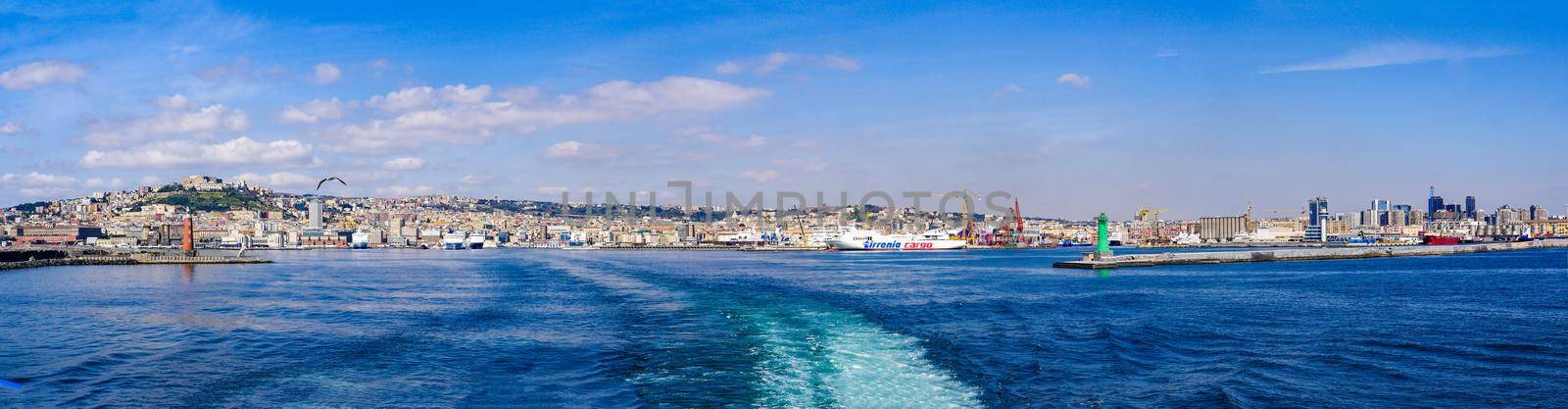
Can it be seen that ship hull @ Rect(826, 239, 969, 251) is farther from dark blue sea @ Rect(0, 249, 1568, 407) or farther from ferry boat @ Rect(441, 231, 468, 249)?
dark blue sea @ Rect(0, 249, 1568, 407)

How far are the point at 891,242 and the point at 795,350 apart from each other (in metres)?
96.8

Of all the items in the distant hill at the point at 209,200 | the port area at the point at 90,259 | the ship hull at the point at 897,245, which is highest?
the distant hill at the point at 209,200

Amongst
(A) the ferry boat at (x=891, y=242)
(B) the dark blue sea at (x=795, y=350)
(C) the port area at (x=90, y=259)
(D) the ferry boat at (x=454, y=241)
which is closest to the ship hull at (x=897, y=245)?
(A) the ferry boat at (x=891, y=242)

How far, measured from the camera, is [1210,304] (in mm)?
23734

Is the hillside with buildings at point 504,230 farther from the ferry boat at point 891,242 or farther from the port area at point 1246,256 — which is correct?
the port area at point 1246,256

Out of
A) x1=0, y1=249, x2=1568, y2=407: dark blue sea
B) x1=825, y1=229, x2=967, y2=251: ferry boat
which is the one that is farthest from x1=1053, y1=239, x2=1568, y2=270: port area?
x1=825, y1=229, x2=967, y2=251: ferry boat

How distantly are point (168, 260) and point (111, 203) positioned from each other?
149525 mm

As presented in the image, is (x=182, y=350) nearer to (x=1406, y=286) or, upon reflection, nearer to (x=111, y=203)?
(x=1406, y=286)

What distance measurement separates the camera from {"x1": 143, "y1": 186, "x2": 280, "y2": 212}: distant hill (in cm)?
18262

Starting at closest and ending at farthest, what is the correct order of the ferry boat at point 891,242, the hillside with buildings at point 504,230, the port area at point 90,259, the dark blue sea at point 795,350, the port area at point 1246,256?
the dark blue sea at point 795,350 → the port area at point 1246,256 → the port area at point 90,259 → the ferry boat at point 891,242 → the hillside with buildings at point 504,230

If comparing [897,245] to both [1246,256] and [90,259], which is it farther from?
[90,259]

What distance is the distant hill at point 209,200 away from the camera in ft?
599

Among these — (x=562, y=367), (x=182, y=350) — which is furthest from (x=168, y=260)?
(x=562, y=367)

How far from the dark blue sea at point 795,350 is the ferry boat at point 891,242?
272 ft
